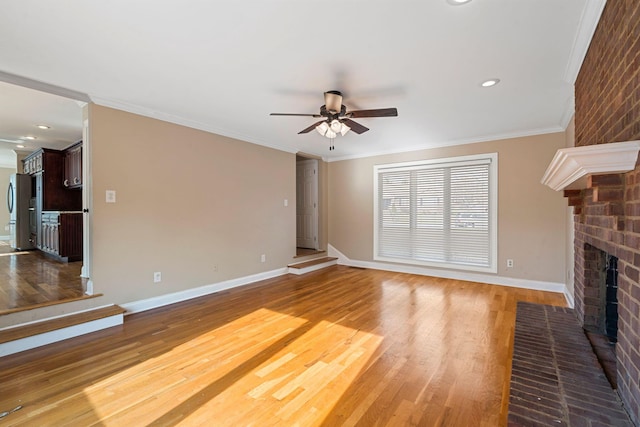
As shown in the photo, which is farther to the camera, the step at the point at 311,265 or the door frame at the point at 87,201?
the step at the point at 311,265

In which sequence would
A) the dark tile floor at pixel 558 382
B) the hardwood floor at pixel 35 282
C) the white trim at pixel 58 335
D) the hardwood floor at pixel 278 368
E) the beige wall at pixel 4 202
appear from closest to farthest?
the dark tile floor at pixel 558 382 → the hardwood floor at pixel 278 368 → the white trim at pixel 58 335 → the hardwood floor at pixel 35 282 → the beige wall at pixel 4 202

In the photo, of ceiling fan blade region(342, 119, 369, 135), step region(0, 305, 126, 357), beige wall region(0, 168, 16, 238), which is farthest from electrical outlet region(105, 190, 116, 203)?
beige wall region(0, 168, 16, 238)

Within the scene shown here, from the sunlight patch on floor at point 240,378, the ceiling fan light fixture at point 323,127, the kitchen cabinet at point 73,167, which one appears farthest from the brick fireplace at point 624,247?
the kitchen cabinet at point 73,167

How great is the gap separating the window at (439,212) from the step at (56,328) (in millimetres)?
4482

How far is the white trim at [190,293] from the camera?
11.0 feet

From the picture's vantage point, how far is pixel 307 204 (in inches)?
262

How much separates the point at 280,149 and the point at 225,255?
2188 mm

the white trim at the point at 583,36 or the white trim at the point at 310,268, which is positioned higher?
the white trim at the point at 583,36

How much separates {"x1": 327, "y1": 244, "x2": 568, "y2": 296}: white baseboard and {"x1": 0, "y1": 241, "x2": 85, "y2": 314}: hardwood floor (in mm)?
4552

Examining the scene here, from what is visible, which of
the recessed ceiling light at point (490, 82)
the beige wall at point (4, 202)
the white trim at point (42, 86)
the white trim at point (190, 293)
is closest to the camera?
the white trim at point (42, 86)

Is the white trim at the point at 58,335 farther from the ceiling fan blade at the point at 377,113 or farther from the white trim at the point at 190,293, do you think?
the ceiling fan blade at the point at 377,113

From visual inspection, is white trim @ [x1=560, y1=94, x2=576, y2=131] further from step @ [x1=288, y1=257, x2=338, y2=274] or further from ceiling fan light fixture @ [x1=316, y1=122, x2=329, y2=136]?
step @ [x1=288, y1=257, x2=338, y2=274]

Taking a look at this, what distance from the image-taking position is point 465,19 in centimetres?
181

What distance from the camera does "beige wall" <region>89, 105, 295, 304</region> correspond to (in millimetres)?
3129
